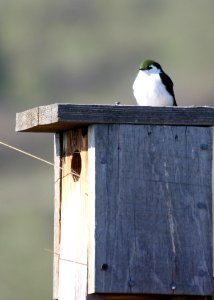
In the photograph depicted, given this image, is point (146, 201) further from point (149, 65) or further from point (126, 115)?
point (149, 65)

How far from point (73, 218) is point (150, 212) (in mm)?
454

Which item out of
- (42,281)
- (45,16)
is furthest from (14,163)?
(45,16)

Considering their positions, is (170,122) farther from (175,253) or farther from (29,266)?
(29,266)

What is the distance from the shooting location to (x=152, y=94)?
295 inches

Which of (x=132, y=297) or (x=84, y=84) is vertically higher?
(x=84, y=84)

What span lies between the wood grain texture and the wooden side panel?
0.47 feet

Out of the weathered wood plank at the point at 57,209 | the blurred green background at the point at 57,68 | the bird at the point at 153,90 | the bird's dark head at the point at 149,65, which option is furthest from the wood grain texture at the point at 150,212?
the blurred green background at the point at 57,68

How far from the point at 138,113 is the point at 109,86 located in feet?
89.7

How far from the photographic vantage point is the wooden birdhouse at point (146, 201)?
21.6 feet

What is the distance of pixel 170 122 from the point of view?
21.9ft

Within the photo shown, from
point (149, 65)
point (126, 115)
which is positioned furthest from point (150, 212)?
point (149, 65)

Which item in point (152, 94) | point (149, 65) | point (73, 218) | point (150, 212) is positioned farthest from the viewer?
point (149, 65)

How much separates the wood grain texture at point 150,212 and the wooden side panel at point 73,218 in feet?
0.47

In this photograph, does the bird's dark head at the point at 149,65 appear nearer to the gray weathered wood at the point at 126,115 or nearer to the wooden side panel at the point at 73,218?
the wooden side panel at the point at 73,218
